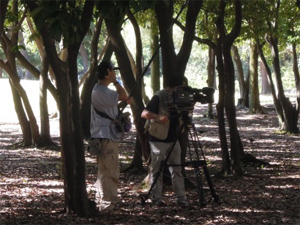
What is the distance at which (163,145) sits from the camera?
9070 mm

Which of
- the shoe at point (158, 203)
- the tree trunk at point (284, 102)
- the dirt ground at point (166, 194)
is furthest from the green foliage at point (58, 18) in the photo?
the tree trunk at point (284, 102)

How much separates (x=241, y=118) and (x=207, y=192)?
21.8 meters

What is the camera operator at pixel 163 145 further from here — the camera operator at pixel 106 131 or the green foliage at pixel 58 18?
the green foliage at pixel 58 18

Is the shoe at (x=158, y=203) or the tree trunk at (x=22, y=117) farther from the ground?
the tree trunk at (x=22, y=117)

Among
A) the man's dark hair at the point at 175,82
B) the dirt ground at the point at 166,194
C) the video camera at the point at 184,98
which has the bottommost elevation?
the dirt ground at the point at 166,194

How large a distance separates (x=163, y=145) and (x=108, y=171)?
3.33ft

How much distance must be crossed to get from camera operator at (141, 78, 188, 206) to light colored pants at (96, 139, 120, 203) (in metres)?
0.79

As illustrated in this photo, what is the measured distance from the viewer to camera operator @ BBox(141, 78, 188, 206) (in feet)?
29.5

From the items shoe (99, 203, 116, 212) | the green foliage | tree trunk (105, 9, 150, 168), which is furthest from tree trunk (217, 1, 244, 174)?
the green foliage

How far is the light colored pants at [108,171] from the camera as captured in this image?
8266mm

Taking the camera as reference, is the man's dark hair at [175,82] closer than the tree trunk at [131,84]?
Yes

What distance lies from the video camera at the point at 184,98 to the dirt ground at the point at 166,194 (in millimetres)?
1104

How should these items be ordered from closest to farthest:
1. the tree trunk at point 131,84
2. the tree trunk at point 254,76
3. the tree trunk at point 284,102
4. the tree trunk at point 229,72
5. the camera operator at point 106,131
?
the camera operator at point 106,131 < the tree trunk at point 131,84 < the tree trunk at point 229,72 < the tree trunk at point 284,102 < the tree trunk at point 254,76

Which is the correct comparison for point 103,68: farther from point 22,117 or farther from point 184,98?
point 22,117
